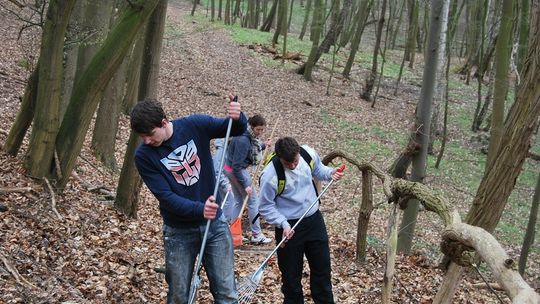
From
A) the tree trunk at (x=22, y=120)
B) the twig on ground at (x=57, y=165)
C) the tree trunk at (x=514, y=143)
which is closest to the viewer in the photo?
the tree trunk at (x=514, y=143)

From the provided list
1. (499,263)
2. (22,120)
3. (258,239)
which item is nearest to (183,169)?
(499,263)

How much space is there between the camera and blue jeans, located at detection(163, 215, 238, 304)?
A: 15.1 ft

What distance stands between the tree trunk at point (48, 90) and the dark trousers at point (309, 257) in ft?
11.7

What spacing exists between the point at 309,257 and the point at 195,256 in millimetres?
1434

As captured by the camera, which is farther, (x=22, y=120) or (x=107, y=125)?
(x=107, y=125)

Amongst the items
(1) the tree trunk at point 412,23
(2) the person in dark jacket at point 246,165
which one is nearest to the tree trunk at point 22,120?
(2) the person in dark jacket at point 246,165

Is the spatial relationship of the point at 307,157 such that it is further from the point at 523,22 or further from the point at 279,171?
the point at 523,22

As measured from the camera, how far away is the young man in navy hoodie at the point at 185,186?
4.26 m

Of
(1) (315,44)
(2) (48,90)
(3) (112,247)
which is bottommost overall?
(3) (112,247)

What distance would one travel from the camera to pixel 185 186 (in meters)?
4.46

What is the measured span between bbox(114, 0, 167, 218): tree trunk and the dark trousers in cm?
327

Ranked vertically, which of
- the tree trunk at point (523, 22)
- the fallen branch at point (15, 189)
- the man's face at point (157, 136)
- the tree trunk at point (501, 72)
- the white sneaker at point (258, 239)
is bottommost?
the white sneaker at point (258, 239)

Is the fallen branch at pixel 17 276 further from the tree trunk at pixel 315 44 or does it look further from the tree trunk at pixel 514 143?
the tree trunk at pixel 315 44

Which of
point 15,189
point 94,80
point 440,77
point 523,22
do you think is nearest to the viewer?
point 15,189
